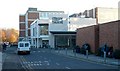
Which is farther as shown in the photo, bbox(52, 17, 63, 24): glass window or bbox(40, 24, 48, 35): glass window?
bbox(40, 24, 48, 35): glass window

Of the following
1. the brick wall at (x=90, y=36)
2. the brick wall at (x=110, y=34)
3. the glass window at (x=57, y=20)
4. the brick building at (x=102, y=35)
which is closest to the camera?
the brick wall at (x=110, y=34)

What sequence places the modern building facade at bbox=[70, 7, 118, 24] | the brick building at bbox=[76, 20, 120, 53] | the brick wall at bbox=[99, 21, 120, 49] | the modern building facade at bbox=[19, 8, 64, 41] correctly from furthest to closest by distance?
1. the modern building facade at bbox=[19, 8, 64, 41]
2. the modern building facade at bbox=[70, 7, 118, 24]
3. the brick building at bbox=[76, 20, 120, 53]
4. the brick wall at bbox=[99, 21, 120, 49]

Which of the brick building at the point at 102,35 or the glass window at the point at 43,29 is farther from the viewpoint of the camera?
the glass window at the point at 43,29

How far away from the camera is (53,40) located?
9294 cm

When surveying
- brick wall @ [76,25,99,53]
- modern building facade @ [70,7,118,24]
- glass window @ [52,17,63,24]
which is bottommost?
brick wall @ [76,25,99,53]

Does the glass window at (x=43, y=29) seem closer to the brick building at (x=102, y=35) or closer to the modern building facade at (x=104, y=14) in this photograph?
the modern building facade at (x=104, y=14)

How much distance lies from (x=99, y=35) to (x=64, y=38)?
4317 cm

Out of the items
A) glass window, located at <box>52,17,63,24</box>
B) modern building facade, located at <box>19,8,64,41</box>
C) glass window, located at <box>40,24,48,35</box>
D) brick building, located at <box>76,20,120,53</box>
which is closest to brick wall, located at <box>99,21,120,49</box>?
brick building, located at <box>76,20,120,53</box>

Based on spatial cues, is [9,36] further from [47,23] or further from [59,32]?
[59,32]

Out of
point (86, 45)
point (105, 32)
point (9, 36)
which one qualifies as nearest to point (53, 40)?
point (86, 45)

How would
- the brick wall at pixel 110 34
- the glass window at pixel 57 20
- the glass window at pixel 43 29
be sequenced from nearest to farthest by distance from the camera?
the brick wall at pixel 110 34
the glass window at pixel 57 20
the glass window at pixel 43 29

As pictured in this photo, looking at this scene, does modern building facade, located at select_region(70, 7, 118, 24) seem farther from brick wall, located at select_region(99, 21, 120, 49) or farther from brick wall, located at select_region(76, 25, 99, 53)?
brick wall, located at select_region(99, 21, 120, 49)

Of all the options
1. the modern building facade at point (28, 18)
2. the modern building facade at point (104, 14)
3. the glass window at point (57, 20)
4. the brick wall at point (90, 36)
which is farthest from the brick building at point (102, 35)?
Answer: the modern building facade at point (28, 18)

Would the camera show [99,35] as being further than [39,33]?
No
